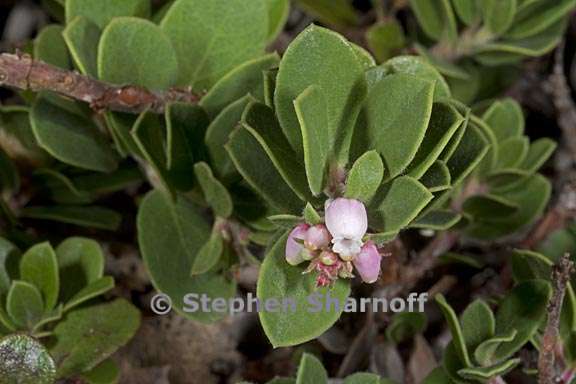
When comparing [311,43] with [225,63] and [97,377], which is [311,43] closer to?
[225,63]

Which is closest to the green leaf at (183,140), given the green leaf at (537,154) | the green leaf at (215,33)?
the green leaf at (215,33)

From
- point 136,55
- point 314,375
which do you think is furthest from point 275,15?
point 314,375

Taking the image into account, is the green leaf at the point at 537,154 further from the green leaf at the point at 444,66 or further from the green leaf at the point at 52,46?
the green leaf at the point at 52,46

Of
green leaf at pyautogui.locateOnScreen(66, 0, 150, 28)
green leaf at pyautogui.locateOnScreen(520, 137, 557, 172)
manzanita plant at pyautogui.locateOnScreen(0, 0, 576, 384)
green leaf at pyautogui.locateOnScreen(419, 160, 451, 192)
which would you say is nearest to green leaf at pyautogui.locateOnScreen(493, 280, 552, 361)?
manzanita plant at pyautogui.locateOnScreen(0, 0, 576, 384)

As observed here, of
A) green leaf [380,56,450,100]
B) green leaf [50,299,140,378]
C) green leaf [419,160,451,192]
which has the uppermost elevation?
green leaf [380,56,450,100]

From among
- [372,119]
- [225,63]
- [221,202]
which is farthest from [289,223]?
[225,63]

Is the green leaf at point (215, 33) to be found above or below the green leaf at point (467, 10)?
above

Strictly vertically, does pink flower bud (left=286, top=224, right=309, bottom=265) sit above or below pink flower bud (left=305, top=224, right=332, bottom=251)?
below

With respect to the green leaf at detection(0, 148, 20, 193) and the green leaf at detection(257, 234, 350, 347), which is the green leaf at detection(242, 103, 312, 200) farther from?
the green leaf at detection(0, 148, 20, 193)
